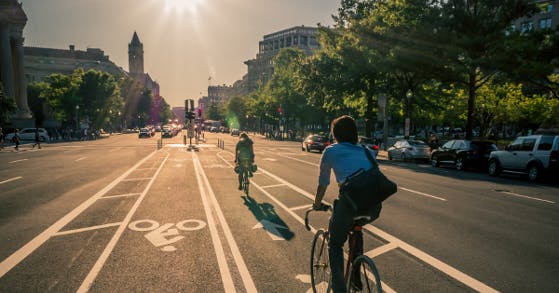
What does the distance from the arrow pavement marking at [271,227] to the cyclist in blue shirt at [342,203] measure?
3.04 metres

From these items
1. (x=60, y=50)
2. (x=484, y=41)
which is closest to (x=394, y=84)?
(x=484, y=41)

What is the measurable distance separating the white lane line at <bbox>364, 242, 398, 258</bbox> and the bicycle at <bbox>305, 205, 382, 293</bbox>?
1.67m

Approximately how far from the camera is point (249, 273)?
499 cm

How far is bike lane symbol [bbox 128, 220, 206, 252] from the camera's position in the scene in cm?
632

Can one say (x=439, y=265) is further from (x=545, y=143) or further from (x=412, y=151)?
(x=412, y=151)

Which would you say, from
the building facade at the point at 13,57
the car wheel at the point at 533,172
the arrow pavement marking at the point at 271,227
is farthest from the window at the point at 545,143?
the building facade at the point at 13,57

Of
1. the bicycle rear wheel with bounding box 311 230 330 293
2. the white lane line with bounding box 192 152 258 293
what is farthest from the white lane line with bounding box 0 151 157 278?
the bicycle rear wheel with bounding box 311 230 330 293

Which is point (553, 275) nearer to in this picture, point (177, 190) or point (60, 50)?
point (177, 190)

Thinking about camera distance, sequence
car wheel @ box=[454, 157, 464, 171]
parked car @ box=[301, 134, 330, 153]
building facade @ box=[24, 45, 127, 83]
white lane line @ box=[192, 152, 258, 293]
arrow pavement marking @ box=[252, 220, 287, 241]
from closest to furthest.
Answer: white lane line @ box=[192, 152, 258, 293] < arrow pavement marking @ box=[252, 220, 287, 241] < car wheel @ box=[454, 157, 464, 171] < parked car @ box=[301, 134, 330, 153] < building facade @ box=[24, 45, 127, 83]

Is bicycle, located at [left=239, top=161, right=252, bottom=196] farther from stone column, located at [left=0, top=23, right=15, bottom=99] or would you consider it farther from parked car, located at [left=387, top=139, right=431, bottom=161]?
stone column, located at [left=0, top=23, right=15, bottom=99]

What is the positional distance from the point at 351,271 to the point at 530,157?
15.9 meters

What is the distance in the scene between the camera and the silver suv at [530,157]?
15.0 metres

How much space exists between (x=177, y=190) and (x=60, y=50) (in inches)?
5614

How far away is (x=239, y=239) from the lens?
6.55m
